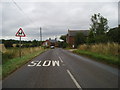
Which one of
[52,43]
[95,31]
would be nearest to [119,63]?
→ [95,31]

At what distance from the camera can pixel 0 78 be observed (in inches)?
323

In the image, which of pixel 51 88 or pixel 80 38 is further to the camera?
pixel 80 38

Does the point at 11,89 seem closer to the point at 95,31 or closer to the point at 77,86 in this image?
the point at 77,86

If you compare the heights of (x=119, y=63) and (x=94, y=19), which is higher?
(x=94, y=19)

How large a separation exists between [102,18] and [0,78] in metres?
77.1

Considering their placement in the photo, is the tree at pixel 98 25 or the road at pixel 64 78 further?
the tree at pixel 98 25

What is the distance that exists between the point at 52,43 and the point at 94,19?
6397cm

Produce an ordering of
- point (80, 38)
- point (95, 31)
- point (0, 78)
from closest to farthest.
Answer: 1. point (0, 78)
2. point (80, 38)
3. point (95, 31)

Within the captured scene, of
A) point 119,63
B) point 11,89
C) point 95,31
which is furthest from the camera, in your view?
point 95,31

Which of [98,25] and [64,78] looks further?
[98,25]

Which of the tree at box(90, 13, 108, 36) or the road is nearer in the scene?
the road

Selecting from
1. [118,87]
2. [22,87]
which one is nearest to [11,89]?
[22,87]

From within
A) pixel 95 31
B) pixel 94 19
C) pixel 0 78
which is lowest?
pixel 0 78

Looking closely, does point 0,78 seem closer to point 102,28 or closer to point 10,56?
point 10,56
